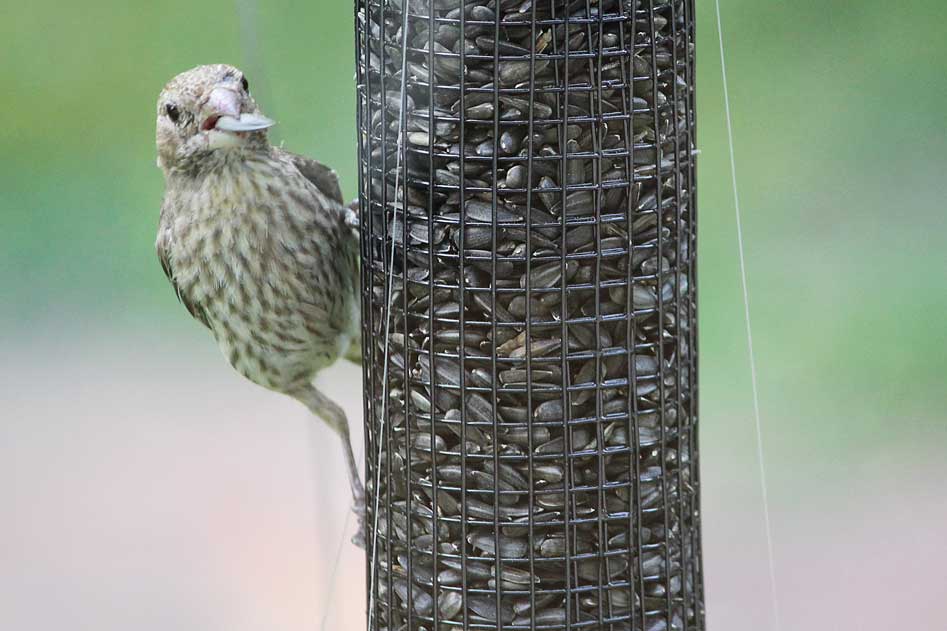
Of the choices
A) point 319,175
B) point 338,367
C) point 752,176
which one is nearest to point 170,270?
point 319,175

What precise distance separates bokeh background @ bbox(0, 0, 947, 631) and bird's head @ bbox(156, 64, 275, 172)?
2720 millimetres

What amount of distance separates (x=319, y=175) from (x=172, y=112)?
45cm

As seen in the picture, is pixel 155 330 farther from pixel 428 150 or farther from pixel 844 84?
pixel 428 150

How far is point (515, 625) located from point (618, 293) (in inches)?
29.8

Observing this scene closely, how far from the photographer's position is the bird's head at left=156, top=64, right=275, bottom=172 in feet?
11.3

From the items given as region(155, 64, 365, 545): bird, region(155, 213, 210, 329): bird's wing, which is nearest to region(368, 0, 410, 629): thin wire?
region(155, 64, 365, 545): bird

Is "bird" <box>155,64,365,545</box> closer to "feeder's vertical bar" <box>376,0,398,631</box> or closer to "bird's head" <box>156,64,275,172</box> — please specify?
"bird's head" <box>156,64,275,172</box>

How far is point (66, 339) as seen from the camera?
8992 millimetres

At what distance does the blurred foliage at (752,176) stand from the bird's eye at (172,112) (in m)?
3.83

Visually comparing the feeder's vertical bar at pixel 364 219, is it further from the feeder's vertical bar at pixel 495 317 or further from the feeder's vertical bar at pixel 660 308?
the feeder's vertical bar at pixel 660 308

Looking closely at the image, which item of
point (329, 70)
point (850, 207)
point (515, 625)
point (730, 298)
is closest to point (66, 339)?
point (329, 70)

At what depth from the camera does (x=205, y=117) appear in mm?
3562

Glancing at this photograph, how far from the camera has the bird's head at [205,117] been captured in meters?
3.46

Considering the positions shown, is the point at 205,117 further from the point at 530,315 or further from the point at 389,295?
the point at 530,315
